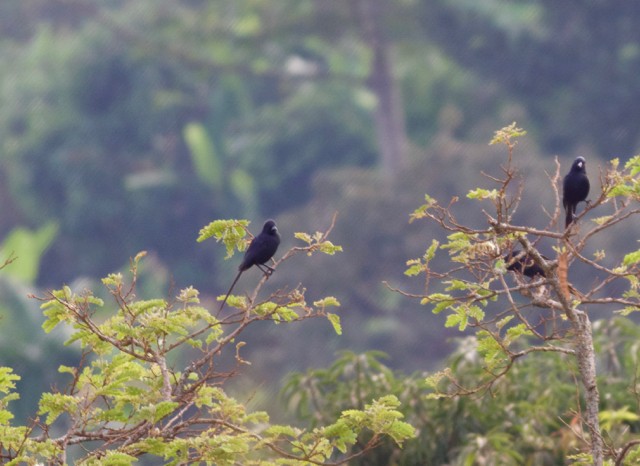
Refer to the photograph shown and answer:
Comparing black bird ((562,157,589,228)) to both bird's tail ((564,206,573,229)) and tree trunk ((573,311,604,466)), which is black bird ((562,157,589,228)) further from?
tree trunk ((573,311,604,466))

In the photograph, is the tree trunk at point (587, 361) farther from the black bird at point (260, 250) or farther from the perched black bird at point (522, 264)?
the black bird at point (260, 250)

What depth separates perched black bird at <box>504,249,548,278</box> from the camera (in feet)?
14.0

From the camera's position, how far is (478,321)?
4285 mm

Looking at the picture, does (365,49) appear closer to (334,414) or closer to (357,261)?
(357,261)

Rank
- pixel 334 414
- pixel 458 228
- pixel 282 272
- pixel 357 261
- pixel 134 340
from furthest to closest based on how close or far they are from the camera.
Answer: pixel 357 261 → pixel 282 272 → pixel 334 414 → pixel 134 340 → pixel 458 228

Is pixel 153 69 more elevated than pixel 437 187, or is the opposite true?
pixel 153 69

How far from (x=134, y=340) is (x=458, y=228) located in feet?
4.00

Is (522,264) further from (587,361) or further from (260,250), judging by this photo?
(260,250)

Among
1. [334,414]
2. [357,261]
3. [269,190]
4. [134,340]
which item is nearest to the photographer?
[134,340]

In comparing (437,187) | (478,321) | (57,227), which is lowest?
(478,321)

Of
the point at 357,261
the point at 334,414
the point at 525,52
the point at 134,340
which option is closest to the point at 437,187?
the point at 357,261

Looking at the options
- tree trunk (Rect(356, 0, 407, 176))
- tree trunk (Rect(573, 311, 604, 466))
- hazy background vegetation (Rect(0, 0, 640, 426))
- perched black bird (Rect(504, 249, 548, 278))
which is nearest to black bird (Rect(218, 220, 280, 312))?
perched black bird (Rect(504, 249, 548, 278))

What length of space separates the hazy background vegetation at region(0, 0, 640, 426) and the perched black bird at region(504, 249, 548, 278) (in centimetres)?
1941

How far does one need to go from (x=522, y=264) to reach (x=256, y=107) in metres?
27.2
